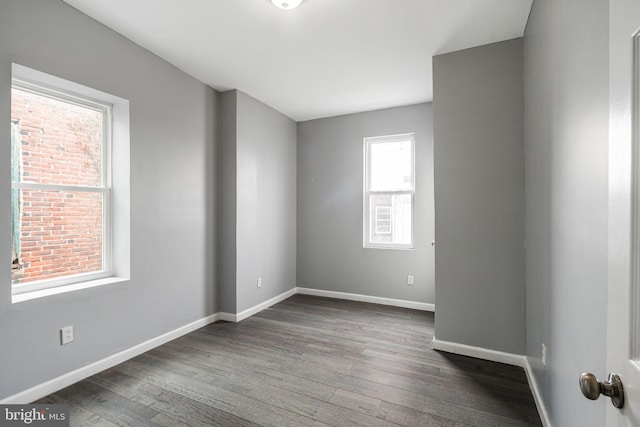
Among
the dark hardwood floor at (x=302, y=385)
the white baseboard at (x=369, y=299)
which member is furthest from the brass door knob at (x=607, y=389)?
the white baseboard at (x=369, y=299)

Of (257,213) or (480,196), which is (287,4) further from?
(257,213)

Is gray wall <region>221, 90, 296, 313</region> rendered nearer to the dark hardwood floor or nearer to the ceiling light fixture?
the dark hardwood floor

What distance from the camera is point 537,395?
6.37ft

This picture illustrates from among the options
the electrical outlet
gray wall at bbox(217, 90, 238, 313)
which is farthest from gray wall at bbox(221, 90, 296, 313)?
the electrical outlet

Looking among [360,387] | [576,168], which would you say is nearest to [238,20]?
[576,168]

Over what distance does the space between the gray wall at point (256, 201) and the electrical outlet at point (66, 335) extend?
1538mm

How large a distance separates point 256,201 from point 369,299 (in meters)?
2.07

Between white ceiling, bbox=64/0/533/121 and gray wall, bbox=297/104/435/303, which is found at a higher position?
white ceiling, bbox=64/0/533/121

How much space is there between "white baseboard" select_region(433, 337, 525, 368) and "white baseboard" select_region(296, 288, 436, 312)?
1.15 meters

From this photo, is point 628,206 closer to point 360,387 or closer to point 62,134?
point 360,387

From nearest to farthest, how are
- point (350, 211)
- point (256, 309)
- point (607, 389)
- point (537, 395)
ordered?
point (607, 389) → point (537, 395) → point (256, 309) → point (350, 211)

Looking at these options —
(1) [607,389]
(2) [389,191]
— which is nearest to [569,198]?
(1) [607,389]

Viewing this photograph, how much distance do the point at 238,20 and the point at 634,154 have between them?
2500 millimetres

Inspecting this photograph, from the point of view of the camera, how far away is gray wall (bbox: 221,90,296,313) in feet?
11.5
